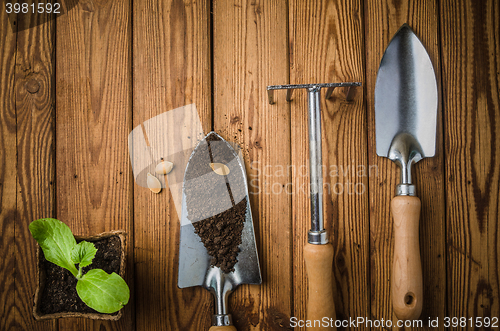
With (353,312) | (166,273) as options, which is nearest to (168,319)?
(166,273)

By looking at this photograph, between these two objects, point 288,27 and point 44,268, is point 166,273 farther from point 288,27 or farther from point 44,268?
point 288,27

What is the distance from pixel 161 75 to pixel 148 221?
0.36 metres

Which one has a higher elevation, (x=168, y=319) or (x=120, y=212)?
(x=120, y=212)

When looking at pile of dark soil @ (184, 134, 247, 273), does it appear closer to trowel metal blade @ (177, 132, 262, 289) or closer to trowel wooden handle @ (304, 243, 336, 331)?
trowel metal blade @ (177, 132, 262, 289)

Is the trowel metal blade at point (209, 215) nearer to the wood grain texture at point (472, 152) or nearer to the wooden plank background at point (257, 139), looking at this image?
the wooden plank background at point (257, 139)

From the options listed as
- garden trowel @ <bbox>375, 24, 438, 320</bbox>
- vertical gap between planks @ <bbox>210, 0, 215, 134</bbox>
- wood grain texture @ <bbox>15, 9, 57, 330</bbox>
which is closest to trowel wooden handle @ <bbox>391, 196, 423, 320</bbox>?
garden trowel @ <bbox>375, 24, 438, 320</bbox>

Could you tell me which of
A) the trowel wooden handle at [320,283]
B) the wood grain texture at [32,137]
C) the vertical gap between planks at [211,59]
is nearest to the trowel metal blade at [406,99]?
the trowel wooden handle at [320,283]

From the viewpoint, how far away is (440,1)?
2.19 feet

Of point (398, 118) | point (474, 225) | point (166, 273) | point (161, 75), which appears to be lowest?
point (166, 273)

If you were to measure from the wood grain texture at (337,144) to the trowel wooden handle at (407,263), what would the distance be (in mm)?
73

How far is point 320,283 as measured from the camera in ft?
1.88

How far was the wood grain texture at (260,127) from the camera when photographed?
663mm

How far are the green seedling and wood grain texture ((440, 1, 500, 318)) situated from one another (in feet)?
2.35

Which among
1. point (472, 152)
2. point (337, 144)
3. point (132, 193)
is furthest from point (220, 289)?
point (472, 152)
